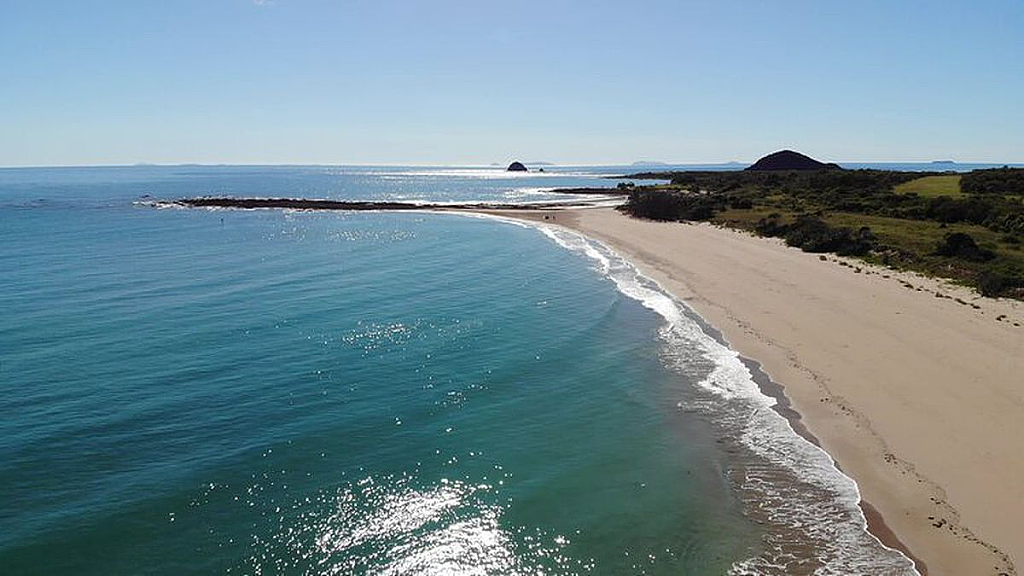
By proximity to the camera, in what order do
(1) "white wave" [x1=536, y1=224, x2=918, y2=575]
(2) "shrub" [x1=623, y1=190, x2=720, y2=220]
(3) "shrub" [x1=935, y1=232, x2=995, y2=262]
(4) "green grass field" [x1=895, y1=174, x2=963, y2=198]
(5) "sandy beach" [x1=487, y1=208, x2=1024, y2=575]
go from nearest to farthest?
(1) "white wave" [x1=536, y1=224, x2=918, y2=575]
(5) "sandy beach" [x1=487, y1=208, x2=1024, y2=575]
(3) "shrub" [x1=935, y1=232, x2=995, y2=262]
(2) "shrub" [x1=623, y1=190, x2=720, y2=220]
(4) "green grass field" [x1=895, y1=174, x2=963, y2=198]

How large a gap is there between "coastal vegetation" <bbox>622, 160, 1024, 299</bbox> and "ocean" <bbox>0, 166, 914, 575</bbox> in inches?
665

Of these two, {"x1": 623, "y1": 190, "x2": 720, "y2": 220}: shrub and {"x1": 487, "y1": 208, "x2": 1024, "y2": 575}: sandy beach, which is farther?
{"x1": 623, "y1": 190, "x2": 720, "y2": 220}: shrub

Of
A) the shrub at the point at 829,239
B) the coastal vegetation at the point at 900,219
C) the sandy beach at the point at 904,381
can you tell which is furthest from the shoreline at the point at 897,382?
the shrub at the point at 829,239

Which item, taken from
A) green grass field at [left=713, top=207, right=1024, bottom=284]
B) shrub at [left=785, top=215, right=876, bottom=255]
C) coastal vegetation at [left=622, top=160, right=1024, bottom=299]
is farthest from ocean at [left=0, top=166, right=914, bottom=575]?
shrub at [left=785, top=215, right=876, bottom=255]

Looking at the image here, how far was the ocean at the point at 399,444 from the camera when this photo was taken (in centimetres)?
1162

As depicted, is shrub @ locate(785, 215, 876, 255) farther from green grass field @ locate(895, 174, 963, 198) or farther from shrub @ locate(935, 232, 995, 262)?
green grass field @ locate(895, 174, 963, 198)

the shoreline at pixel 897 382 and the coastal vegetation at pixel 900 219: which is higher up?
the coastal vegetation at pixel 900 219

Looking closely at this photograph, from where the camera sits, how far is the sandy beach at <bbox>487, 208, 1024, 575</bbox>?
40.1 feet

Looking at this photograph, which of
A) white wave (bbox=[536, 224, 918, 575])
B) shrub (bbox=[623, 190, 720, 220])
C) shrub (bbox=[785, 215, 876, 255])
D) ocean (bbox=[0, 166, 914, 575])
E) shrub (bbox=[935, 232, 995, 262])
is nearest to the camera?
white wave (bbox=[536, 224, 918, 575])

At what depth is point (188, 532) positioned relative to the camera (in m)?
12.1

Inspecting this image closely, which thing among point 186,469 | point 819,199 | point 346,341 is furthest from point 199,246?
point 819,199

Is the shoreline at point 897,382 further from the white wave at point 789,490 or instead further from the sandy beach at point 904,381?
the white wave at point 789,490

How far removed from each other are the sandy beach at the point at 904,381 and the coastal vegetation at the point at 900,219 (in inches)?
117

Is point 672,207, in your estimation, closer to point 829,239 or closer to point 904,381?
point 829,239
